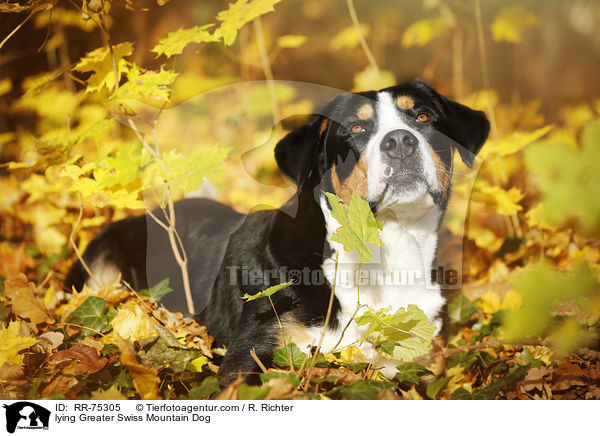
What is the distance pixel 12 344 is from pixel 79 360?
24 centimetres

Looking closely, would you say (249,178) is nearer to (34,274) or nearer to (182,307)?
(182,307)

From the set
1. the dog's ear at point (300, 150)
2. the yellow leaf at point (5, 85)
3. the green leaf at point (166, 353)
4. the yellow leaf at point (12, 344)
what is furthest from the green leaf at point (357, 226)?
the yellow leaf at point (5, 85)

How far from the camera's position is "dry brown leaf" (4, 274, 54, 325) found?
1.79 meters

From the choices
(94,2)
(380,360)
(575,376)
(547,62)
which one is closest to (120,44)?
(94,2)

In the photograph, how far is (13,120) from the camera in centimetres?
200

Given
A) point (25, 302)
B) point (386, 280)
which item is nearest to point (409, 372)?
point (386, 280)

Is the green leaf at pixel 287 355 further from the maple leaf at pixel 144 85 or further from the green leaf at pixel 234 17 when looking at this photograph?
the green leaf at pixel 234 17

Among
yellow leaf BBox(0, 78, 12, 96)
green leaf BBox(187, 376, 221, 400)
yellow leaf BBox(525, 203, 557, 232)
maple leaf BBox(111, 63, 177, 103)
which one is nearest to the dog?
green leaf BBox(187, 376, 221, 400)

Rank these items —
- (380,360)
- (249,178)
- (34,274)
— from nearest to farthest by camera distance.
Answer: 1. (380,360)
2. (249,178)
3. (34,274)

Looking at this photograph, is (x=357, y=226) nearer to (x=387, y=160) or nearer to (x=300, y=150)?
(x=387, y=160)

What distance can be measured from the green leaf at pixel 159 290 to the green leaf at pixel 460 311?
1159mm

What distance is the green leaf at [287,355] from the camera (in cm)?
154
